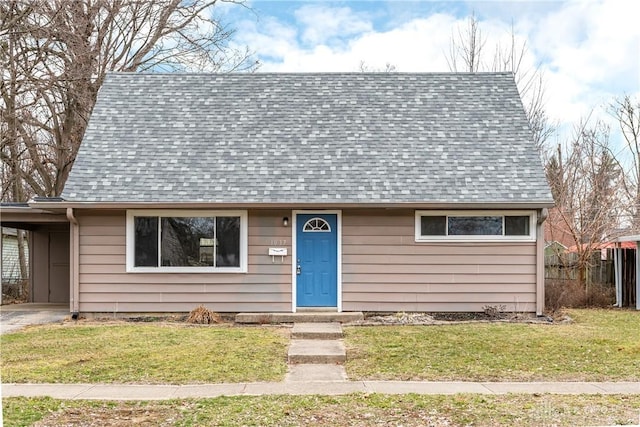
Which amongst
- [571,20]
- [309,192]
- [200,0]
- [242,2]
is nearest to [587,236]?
[571,20]

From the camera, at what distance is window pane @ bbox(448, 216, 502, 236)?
1113cm

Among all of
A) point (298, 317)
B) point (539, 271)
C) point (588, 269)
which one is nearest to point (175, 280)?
point (298, 317)

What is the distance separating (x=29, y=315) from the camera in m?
11.6

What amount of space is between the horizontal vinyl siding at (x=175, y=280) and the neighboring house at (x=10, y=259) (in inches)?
330

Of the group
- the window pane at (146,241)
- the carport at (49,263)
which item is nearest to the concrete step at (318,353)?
the window pane at (146,241)

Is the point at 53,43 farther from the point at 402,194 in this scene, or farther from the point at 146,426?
the point at 146,426

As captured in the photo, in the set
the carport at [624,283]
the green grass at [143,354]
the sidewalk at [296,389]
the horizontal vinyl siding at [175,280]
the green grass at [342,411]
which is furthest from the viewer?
the carport at [624,283]

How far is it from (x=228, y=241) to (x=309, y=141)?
2.79 metres

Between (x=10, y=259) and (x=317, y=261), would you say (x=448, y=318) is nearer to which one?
(x=317, y=261)

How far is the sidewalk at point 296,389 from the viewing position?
18.9ft

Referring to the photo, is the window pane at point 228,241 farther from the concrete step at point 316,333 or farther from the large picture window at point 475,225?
the large picture window at point 475,225

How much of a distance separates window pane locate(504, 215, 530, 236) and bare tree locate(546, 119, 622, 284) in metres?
4.33

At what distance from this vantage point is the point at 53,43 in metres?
15.9

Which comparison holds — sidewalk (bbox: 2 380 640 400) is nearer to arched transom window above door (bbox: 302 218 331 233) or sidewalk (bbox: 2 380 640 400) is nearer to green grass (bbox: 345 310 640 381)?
green grass (bbox: 345 310 640 381)
